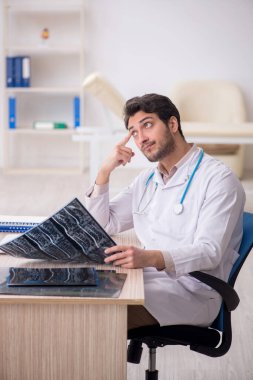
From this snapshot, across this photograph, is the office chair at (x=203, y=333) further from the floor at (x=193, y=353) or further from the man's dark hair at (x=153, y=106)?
the floor at (x=193, y=353)

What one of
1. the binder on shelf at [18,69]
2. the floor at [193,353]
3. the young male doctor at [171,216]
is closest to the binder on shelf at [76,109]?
the binder on shelf at [18,69]

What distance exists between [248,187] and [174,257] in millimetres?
4638

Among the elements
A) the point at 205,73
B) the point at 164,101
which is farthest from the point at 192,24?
the point at 164,101

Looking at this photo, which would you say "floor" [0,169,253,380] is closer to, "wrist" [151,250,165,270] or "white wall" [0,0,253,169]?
"wrist" [151,250,165,270]

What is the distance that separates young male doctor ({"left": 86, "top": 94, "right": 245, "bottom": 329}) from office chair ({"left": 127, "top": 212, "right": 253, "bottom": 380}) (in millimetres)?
22

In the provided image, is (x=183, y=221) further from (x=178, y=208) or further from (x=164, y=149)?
(x=164, y=149)

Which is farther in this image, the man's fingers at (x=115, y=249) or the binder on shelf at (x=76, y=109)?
the binder on shelf at (x=76, y=109)

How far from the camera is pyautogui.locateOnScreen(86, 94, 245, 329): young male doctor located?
75.5 inches

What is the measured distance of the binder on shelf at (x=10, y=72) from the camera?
Answer: 23.6 feet

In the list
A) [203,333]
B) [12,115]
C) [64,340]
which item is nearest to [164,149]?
[203,333]

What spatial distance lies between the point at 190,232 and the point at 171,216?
8 centimetres

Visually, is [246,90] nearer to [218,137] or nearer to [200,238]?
[218,137]

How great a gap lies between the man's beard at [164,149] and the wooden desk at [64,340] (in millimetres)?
612

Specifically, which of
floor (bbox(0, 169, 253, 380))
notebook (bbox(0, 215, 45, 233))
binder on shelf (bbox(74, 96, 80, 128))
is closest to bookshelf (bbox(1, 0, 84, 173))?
binder on shelf (bbox(74, 96, 80, 128))
